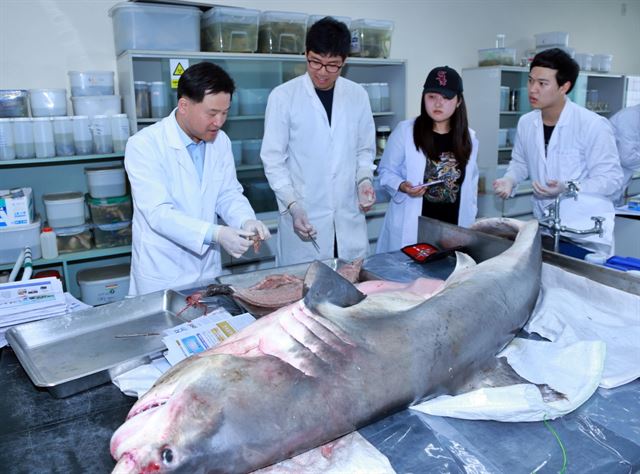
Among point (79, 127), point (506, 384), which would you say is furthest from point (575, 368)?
point (79, 127)

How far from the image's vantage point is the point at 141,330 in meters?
1.79

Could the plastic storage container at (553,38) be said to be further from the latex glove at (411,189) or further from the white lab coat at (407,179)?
the latex glove at (411,189)

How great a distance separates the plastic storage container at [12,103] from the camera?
11.0 feet

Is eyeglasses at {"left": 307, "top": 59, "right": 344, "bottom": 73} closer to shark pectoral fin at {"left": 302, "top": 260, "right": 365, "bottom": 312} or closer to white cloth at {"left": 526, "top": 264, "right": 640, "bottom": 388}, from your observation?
white cloth at {"left": 526, "top": 264, "right": 640, "bottom": 388}

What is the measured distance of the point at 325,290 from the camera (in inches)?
54.6

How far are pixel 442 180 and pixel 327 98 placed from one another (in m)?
0.85

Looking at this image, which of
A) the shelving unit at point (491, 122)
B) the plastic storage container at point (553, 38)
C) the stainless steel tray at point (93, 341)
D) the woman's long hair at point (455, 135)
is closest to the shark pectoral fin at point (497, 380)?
the stainless steel tray at point (93, 341)

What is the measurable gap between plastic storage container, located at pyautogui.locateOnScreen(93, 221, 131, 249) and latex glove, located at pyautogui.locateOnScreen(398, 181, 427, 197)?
188 cm

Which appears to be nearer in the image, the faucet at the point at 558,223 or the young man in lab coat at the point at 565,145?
the faucet at the point at 558,223

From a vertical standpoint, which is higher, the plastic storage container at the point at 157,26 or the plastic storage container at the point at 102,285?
the plastic storage container at the point at 157,26

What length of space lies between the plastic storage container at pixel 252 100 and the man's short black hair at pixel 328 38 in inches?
51.8

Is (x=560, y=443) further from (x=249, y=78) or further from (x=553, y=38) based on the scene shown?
(x=553, y=38)

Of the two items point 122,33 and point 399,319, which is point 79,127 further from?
point 399,319

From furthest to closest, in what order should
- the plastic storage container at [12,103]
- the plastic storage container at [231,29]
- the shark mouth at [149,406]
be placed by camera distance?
the plastic storage container at [231,29] → the plastic storage container at [12,103] → the shark mouth at [149,406]
